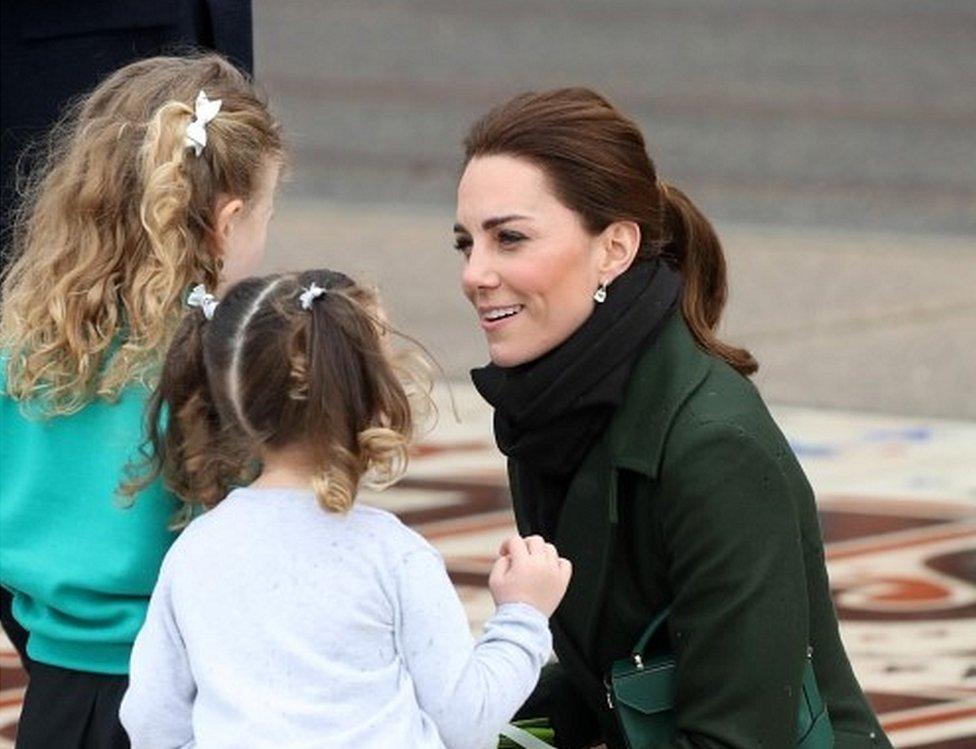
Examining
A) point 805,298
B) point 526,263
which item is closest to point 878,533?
point 805,298

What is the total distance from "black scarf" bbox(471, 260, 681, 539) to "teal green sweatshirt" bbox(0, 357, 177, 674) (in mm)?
527

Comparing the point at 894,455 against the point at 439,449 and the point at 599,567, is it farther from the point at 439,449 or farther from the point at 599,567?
the point at 599,567

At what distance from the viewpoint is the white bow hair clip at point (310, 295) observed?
3.19 metres

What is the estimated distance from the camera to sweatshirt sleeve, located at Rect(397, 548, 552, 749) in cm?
319

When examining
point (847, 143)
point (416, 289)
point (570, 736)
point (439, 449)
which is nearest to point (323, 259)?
point (416, 289)

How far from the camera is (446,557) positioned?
6.62 meters

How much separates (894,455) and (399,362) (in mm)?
4807

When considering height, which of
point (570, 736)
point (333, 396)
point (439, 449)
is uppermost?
point (333, 396)

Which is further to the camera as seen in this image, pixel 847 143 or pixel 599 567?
pixel 847 143

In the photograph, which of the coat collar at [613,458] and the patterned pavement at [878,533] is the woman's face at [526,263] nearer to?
the coat collar at [613,458]

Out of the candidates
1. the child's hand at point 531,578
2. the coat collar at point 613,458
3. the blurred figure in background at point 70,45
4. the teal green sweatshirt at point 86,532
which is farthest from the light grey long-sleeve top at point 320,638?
the blurred figure in background at point 70,45

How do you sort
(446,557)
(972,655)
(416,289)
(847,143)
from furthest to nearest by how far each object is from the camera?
1. (847,143)
2. (416,289)
3. (446,557)
4. (972,655)

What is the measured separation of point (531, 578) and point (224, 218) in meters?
0.74

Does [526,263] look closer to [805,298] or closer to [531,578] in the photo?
[531,578]
